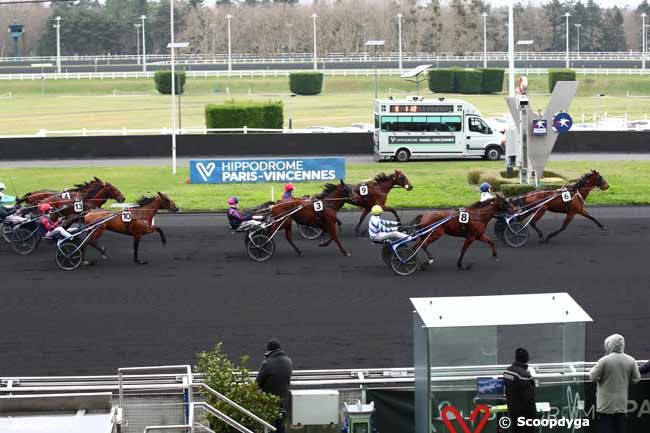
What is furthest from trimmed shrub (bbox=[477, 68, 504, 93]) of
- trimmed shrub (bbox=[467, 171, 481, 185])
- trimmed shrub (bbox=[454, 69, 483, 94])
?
trimmed shrub (bbox=[467, 171, 481, 185])

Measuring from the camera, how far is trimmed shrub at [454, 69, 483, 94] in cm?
6869

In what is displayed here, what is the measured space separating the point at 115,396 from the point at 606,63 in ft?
263

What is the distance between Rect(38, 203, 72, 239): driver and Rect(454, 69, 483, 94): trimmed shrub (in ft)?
168

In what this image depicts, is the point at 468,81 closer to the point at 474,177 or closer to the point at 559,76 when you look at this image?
the point at 559,76

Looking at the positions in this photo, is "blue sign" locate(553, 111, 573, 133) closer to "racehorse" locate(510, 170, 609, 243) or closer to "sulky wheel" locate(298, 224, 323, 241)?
"racehorse" locate(510, 170, 609, 243)

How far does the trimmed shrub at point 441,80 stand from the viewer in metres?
67.8

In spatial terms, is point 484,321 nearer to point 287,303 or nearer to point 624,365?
point 624,365

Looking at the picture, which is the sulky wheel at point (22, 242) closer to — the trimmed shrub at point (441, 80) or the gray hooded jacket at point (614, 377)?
the gray hooded jacket at point (614, 377)

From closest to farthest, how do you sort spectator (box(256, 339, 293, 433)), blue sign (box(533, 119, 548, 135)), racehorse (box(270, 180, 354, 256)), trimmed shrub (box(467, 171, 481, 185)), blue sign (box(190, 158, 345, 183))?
spectator (box(256, 339, 293, 433)) < racehorse (box(270, 180, 354, 256)) < blue sign (box(533, 119, 548, 135)) < trimmed shrub (box(467, 171, 481, 185)) < blue sign (box(190, 158, 345, 183))

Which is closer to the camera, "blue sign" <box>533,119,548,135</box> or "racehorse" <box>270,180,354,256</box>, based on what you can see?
"racehorse" <box>270,180,354,256</box>

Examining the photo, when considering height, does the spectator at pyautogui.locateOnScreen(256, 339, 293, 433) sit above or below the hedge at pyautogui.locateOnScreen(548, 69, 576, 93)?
below

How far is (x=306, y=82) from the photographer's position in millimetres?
70000

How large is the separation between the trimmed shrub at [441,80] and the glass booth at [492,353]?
59095 millimetres

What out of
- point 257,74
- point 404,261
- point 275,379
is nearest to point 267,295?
point 404,261
